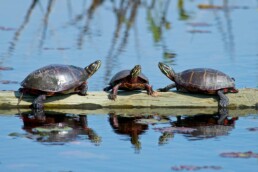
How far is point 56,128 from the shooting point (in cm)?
1129

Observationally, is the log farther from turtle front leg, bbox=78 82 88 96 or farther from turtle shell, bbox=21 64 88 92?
turtle shell, bbox=21 64 88 92

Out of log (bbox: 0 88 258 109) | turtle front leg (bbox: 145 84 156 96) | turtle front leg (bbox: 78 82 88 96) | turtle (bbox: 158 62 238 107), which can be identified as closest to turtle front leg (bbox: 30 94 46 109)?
log (bbox: 0 88 258 109)

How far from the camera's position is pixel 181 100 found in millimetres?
12352

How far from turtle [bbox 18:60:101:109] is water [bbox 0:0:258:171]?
285 mm

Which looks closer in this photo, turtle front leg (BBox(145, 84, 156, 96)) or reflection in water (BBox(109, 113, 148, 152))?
reflection in water (BBox(109, 113, 148, 152))

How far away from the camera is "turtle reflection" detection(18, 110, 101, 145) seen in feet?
35.7

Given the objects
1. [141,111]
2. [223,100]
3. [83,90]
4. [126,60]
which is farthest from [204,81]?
[126,60]

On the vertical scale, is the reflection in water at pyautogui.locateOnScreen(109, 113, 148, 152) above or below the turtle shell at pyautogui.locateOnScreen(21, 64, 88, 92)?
below

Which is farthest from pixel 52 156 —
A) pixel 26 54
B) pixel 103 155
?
pixel 26 54

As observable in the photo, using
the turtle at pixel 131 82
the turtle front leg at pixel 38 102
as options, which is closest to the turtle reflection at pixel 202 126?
the turtle at pixel 131 82

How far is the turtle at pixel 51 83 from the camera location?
40.3 ft

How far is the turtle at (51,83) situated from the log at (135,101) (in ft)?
0.35

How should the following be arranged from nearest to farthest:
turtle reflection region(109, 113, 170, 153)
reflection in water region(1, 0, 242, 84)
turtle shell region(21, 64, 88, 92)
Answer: turtle reflection region(109, 113, 170, 153) < turtle shell region(21, 64, 88, 92) < reflection in water region(1, 0, 242, 84)

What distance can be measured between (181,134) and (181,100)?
1228 millimetres
